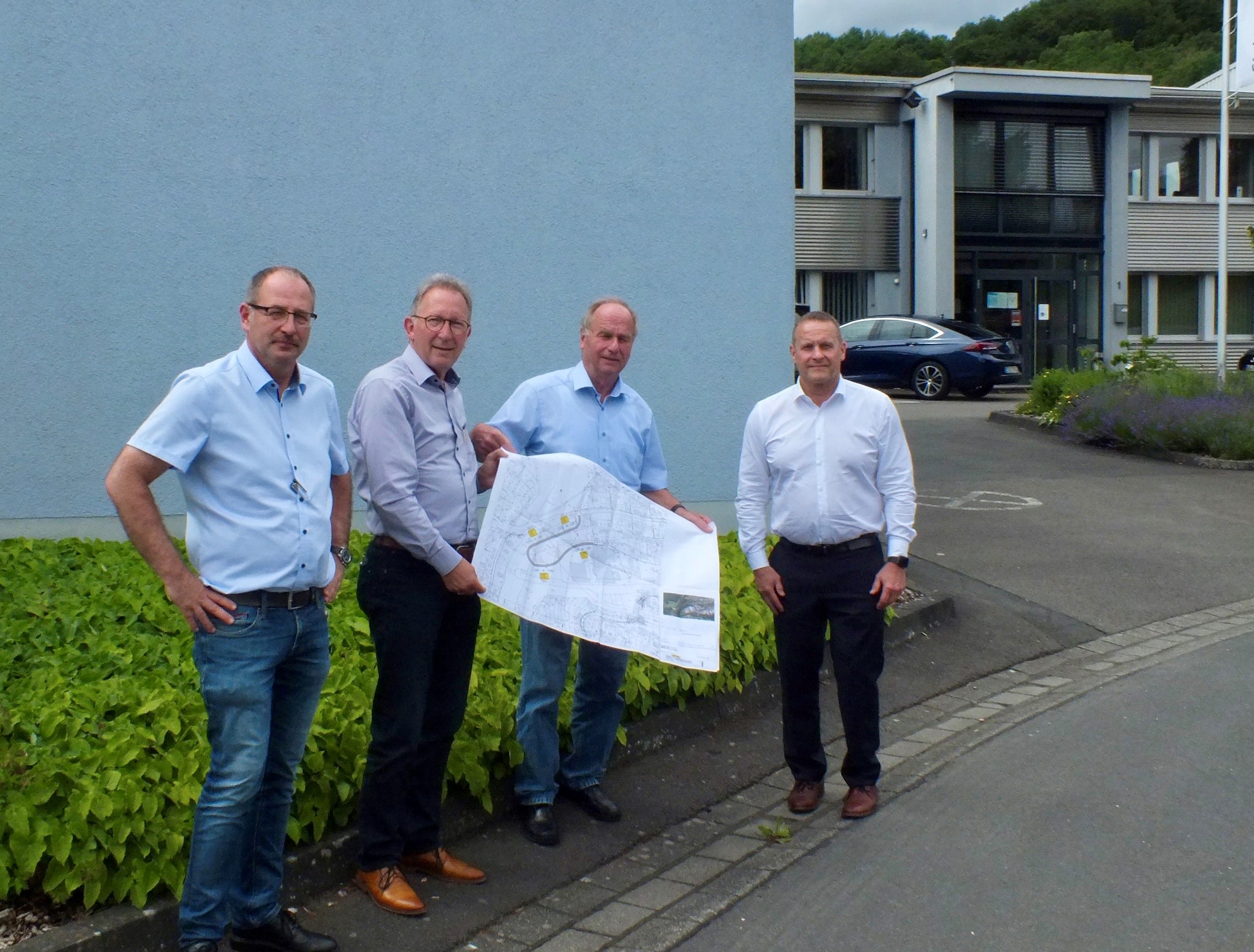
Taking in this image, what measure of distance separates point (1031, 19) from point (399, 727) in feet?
207

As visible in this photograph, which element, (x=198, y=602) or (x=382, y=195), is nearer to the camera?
(x=198, y=602)

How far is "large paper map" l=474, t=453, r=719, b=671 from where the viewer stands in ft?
14.8

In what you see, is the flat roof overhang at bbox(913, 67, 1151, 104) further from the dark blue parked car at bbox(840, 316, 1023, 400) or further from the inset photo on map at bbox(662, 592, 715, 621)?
the inset photo on map at bbox(662, 592, 715, 621)

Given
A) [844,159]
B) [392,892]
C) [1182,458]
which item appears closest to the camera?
[392,892]

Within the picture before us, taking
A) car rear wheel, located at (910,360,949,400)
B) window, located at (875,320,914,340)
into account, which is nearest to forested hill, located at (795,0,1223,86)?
window, located at (875,320,914,340)

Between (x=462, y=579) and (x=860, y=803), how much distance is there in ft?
6.96

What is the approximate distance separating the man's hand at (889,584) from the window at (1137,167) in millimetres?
33892

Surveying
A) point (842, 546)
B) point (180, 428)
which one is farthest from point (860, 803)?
point (180, 428)

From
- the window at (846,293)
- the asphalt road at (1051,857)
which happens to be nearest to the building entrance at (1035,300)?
the window at (846,293)

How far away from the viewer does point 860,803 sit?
17.5 ft

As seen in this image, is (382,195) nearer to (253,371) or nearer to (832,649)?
(832,649)

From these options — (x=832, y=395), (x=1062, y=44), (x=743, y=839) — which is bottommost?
(x=743, y=839)

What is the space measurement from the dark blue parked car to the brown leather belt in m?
23.4

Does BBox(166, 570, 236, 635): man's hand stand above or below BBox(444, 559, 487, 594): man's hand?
above
